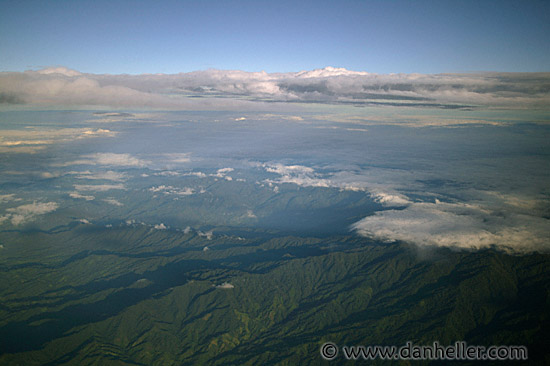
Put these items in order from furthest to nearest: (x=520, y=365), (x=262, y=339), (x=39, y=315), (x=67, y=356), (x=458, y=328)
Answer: (x=39, y=315)
(x=262, y=339)
(x=458, y=328)
(x=67, y=356)
(x=520, y=365)

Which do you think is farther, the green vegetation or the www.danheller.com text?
the green vegetation

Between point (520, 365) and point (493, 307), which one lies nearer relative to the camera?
point (520, 365)

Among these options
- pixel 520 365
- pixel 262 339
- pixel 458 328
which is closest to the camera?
pixel 520 365

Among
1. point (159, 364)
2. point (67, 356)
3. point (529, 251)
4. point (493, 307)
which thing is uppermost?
point (529, 251)

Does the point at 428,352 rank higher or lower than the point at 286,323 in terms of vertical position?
higher

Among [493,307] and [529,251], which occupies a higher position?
[529,251]

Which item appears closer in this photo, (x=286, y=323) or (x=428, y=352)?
(x=428, y=352)

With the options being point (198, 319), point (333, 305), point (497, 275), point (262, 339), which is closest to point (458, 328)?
point (497, 275)

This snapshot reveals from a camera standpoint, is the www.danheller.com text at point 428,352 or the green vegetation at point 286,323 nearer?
the www.danheller.com text at point 428,352

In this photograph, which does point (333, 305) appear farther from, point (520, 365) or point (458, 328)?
point (520, 365)
